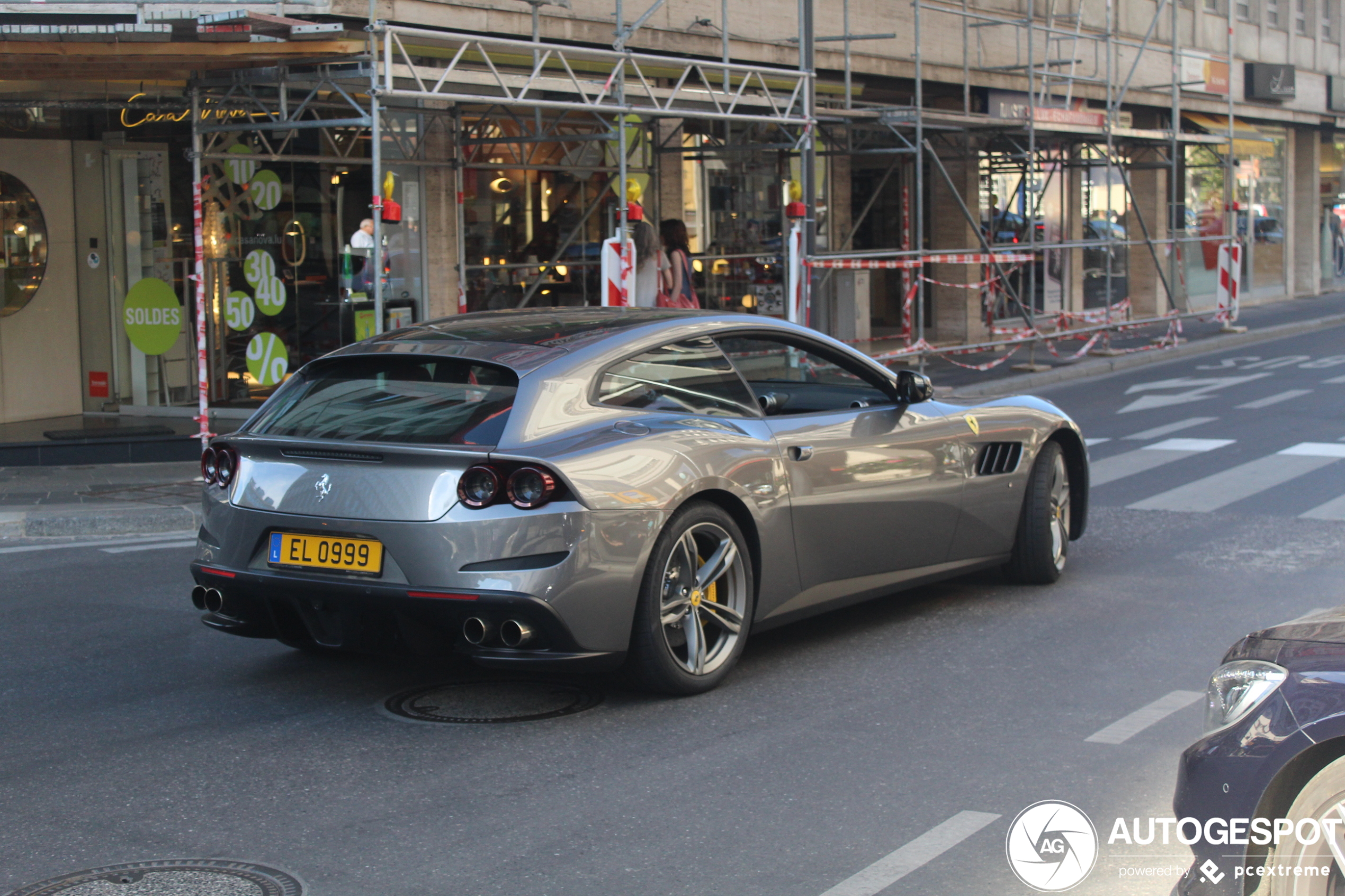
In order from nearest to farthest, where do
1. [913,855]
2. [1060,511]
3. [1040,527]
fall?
[913,855] → [1040,527] → [1060,511]

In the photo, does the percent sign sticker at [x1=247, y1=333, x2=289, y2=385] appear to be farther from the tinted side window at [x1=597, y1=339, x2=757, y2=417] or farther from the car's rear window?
the tinted side window at [x1=597, y1=339, x2=757, y2=417]

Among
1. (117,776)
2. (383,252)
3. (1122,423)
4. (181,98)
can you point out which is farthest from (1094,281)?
(117,776)

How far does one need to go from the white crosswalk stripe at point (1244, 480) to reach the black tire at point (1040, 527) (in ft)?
7.76

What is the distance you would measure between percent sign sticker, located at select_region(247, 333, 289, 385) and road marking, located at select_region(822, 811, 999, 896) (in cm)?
1028

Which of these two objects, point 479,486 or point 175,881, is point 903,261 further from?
point 175,881

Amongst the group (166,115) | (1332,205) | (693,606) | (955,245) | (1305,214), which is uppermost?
(1332,205)

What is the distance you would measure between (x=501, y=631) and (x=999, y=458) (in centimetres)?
303

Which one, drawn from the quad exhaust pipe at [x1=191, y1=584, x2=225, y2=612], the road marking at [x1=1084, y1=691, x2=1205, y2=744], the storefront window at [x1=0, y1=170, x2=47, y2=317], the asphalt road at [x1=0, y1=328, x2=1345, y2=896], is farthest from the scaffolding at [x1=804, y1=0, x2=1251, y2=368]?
the quad exhaust pipe at [x1=191, y1=584, x2=225, y2=612]

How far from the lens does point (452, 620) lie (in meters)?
5.09

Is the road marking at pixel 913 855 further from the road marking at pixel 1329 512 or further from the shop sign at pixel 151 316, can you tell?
the shop sign at pixel 151 316

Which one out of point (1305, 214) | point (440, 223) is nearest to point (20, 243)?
point (440, 223)

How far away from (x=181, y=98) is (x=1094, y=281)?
20.0 m

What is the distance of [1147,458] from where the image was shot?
39.3 ft

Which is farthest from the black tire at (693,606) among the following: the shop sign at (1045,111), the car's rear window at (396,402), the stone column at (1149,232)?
the stone column at (1149,232)
